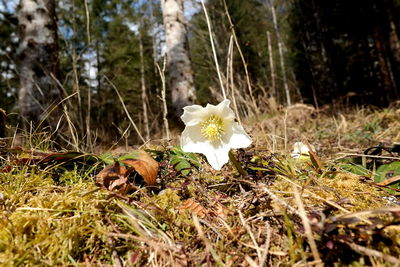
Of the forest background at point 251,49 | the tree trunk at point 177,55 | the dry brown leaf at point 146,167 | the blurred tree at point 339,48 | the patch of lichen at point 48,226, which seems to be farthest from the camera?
the blurred tree at point 339,48

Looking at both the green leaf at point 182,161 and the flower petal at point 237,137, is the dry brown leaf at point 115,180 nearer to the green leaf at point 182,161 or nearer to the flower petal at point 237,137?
the green leaf at point 182,161

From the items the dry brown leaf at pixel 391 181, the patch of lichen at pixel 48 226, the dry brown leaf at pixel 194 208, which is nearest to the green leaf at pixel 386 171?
the dry brown leaf at pixel 391 181

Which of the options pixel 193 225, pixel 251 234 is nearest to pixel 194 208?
pixel 193 225

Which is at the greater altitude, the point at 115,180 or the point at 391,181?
the point at 115,180

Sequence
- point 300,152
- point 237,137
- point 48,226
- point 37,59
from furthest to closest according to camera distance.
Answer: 1. point 37,59
2. point 300,152
3. point 237,137
4. point 48,226

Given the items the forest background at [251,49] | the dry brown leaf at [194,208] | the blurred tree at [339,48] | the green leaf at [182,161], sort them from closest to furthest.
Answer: the dry brown leaf at [194,208] → the green leaf at [182,161] → the forest background at [251,49] → the blurred tree at [339,48]

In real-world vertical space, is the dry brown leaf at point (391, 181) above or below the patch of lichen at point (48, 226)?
below

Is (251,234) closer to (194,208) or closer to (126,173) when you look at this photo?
(194,208)
